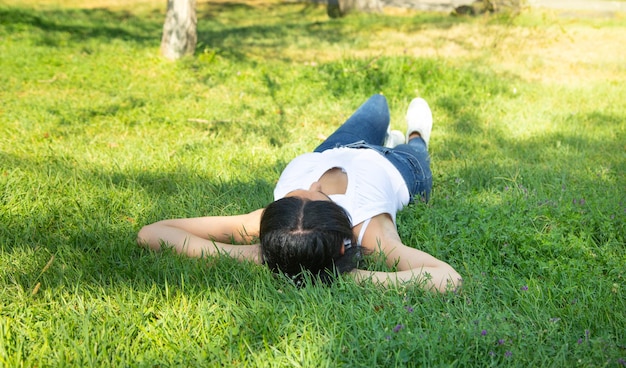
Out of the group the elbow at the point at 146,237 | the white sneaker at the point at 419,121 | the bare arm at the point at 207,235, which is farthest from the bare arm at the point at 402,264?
the white sneaker at the point at 419,121

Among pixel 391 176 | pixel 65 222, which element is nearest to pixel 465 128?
pixel 391 176

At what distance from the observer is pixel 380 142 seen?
14.6ft

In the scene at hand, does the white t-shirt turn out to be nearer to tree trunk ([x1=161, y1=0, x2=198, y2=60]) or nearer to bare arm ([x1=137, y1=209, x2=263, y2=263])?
bare arm ([x1=137, y1=209, x2=263, y2=263])

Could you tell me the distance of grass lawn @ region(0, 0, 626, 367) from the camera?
228 centimetres

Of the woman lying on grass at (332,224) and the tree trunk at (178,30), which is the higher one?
the tree trunk at (178,30)

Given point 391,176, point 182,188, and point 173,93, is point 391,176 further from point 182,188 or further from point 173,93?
point 173,93

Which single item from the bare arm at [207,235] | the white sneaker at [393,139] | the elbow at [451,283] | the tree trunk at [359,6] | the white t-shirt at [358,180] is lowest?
the elbow at [451,283]

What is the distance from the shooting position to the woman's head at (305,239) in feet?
8.30

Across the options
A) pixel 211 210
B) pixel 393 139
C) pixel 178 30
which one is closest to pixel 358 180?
pixel 211 210

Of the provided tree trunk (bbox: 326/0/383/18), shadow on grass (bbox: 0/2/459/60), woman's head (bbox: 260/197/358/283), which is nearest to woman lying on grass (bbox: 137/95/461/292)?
woman's head (bbox: 260/197/358/283)

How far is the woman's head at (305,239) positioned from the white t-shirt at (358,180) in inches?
12.9

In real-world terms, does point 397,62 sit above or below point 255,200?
above

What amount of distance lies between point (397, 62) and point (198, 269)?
441cm

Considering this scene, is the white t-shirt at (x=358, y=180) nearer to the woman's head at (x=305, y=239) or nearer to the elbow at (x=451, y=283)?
the woman's head at (x=305, y=239)
